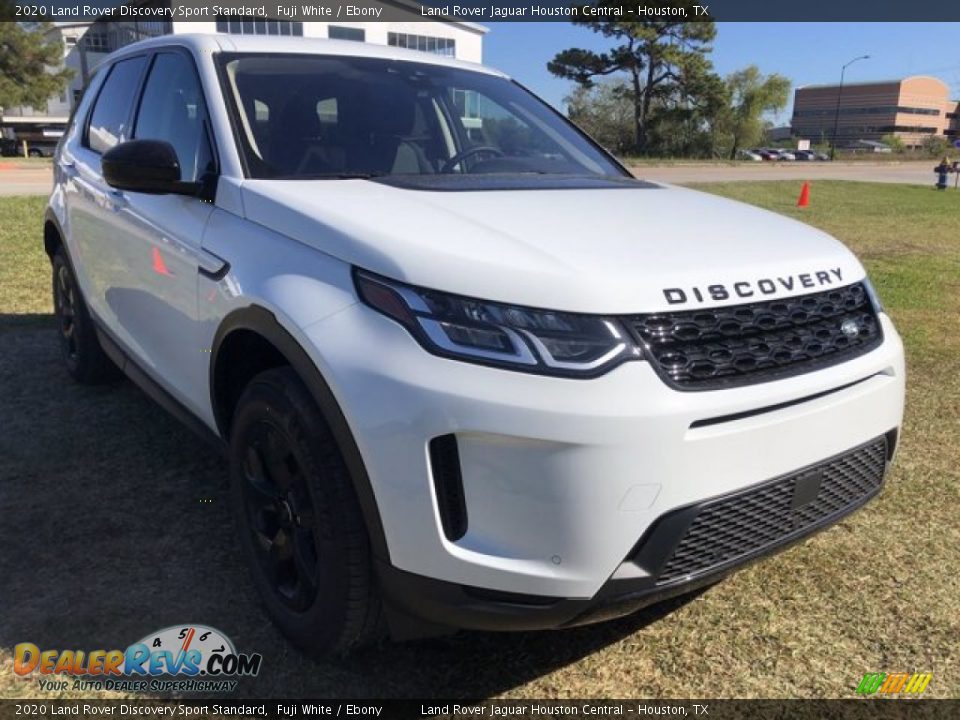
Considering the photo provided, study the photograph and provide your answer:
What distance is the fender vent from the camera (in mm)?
1812

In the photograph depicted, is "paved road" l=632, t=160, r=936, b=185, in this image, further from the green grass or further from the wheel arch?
the wheel arch

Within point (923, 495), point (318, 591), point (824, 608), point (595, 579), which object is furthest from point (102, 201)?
point (923, 495)

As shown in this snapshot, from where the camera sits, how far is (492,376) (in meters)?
1.78

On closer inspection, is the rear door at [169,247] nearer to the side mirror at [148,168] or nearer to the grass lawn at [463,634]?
the side mirror at [148,168]

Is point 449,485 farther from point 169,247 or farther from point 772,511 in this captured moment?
point 169,247

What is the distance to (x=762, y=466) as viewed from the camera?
1.96 m

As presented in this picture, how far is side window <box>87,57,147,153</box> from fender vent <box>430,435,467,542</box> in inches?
104

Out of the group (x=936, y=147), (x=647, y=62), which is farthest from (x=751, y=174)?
(x=936, y=147)

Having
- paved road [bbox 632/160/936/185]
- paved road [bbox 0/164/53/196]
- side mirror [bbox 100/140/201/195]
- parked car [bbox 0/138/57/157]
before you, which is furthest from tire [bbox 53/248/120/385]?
parked car [bbox 0/138/57/157]

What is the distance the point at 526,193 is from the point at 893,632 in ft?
5.94

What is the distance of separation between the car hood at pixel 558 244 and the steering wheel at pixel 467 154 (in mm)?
567

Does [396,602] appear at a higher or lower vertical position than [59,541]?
higher

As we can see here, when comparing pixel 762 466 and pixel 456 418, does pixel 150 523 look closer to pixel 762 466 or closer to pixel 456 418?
pixel 456 418

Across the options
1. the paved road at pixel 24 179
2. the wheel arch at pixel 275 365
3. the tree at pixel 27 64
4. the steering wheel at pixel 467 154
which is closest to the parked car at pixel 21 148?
the tree at pixel 27 64
